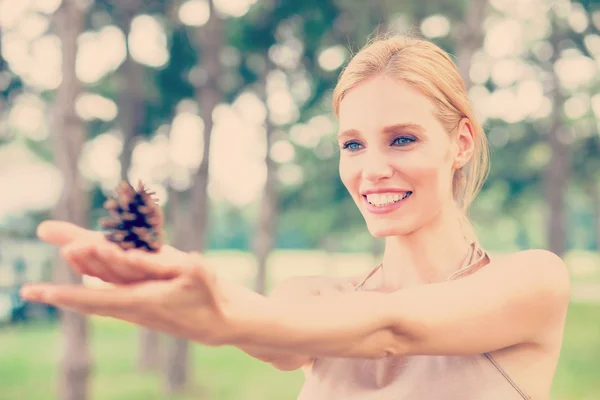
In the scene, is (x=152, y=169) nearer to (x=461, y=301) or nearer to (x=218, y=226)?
(x=461, y=301)

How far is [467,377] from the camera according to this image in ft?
6.52

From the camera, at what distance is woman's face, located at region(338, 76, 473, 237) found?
2.04 m

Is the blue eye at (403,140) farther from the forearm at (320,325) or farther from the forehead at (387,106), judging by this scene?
the forearm at (320,325)

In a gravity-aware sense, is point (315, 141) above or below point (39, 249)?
above

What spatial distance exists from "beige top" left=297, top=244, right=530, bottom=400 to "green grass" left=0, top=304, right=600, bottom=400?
37.0ft

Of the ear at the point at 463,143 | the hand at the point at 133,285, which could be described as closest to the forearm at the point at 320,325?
the hand at the point at 133,285

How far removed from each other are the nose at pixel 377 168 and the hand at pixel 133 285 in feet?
2.67

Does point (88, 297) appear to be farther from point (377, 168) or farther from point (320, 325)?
point (377, 168)

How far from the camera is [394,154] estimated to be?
6.69ft

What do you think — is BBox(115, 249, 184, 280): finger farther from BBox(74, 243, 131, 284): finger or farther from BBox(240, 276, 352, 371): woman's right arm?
BBox(240, 276, 352, 371): woman's right arm

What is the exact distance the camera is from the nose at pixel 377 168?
6.67 feet

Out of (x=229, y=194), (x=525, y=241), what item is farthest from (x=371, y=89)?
(x=525, y=241)

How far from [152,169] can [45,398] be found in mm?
5233

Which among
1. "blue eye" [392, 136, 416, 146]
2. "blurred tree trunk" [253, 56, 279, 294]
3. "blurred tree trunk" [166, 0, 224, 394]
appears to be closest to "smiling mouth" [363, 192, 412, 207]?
"blue eye" [392, 136, 416, 146]
